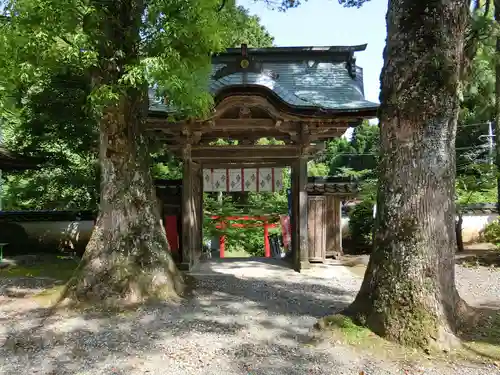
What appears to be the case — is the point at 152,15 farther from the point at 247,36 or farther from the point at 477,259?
the point at 247,36

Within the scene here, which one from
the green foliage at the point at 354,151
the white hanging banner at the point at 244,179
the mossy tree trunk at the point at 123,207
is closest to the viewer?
the mossy tree trunk at the point at 123,207

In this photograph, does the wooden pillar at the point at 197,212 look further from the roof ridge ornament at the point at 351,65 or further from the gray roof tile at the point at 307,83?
the roof ridge ornament at the point at 351,65

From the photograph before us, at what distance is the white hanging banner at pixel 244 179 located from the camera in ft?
34.9


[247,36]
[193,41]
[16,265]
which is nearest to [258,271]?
[193,41]

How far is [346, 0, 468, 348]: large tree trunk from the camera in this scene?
4277 mm

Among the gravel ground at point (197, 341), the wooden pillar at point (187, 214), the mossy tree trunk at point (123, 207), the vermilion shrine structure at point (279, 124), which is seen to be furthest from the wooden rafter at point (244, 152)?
the gravel ground at point (197, 341)

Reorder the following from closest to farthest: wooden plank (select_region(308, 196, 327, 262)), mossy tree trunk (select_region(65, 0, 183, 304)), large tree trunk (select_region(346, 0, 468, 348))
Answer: large tree trunk (select_region(346, 0, 468, 348)) < mossy tree trunk (select_region(65, 0, 183, 304)) < wooden plank (select_region(308, 196, 327, 262))

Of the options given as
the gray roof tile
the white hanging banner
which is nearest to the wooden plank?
the white hanging banner

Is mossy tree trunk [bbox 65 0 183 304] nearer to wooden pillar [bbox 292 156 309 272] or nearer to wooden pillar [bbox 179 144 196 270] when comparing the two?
wooden pillar [bbox 179 144 196 270]

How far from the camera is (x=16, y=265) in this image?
32.3 ft

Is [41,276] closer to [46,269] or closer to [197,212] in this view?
[46,269]

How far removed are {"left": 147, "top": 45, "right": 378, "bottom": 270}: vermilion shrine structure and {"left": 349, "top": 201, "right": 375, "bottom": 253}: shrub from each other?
2.03m

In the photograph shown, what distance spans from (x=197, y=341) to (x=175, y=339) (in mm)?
262

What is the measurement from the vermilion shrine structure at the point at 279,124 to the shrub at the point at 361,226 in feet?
6.64
